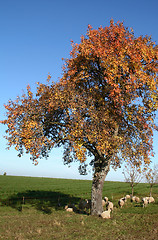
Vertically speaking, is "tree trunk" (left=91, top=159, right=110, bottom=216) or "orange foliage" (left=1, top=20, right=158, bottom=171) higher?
"orange foliage" (left=1, top=20, right=158, bottom=171)

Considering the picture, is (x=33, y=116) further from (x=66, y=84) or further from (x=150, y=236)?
(x=150, y=236)

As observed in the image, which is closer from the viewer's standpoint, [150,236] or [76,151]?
[150,236]

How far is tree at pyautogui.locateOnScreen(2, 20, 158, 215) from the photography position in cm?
2195

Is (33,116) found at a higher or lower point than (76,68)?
lower

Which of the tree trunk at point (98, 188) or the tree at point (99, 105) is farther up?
the tree at point (99, 105)

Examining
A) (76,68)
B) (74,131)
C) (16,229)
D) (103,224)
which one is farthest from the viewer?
(76,68)

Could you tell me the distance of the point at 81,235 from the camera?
53.1 ft

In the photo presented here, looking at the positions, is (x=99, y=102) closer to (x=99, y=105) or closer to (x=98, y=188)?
(x=99, y=105)

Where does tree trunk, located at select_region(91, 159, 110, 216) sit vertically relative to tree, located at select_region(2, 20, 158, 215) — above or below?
below

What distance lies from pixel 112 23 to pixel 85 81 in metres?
7.05

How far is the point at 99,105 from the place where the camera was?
24688 mm

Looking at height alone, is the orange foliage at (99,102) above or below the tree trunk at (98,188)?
above

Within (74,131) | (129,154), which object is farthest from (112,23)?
(129,154)

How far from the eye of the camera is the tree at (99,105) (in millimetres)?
21953
